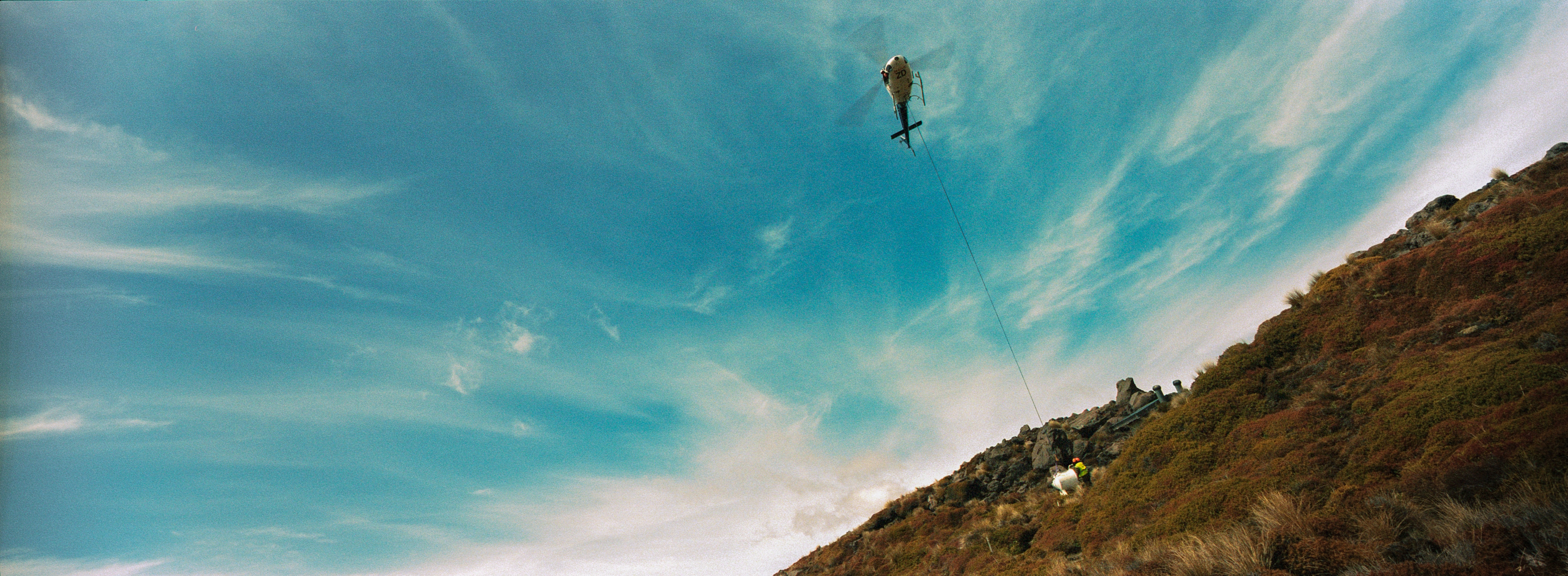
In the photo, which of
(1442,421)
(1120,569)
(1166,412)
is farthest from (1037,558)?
(1442,421)

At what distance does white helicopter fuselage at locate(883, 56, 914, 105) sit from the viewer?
19672 millimetres

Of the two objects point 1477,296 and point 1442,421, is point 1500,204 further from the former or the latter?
point 1442,421

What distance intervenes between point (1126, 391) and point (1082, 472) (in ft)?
31.9

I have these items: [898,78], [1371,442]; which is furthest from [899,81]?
[1371,442]

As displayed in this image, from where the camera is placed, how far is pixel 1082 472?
20.7 metres

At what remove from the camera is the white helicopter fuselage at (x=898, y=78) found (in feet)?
64.5

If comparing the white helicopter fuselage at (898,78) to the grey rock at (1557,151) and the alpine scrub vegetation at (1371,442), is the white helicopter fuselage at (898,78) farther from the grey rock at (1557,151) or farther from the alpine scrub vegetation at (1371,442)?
the grey rock at (1557,151)

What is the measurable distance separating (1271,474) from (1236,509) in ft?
4.25

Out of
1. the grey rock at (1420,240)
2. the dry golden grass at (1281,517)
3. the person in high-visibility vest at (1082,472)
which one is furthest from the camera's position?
the person in high-visibility vest at (1082,472)

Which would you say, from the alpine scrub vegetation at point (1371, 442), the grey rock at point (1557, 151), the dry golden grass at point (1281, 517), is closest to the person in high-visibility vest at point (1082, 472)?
the alpine scrub vegetation at point (1371, 442)

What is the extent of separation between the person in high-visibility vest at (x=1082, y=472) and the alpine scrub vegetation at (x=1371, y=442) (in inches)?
54.6

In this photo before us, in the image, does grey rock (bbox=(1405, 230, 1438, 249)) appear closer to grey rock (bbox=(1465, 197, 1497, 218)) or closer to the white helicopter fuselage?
grey rock (bbox=(1465, 197, 1497, 218))

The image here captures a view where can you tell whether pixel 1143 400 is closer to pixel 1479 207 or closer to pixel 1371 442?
pixel 1479 207

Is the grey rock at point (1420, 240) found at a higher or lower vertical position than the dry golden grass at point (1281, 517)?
higher
